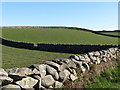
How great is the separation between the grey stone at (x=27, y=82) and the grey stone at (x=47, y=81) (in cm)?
37

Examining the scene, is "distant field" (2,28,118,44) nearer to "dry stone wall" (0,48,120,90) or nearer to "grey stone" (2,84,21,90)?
"dry stone wall" (0,48,120,90)

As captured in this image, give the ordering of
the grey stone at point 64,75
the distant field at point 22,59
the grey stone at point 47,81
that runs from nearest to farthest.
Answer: the grey stone at point 47,81 < the grey stone at point 64,75 < the distant field at point 22,59

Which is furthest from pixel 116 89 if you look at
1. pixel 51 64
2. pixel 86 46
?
pixel 86 46

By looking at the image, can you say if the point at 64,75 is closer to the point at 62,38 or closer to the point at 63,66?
the point at 63,66

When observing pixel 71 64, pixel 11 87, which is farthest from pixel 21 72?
pixel 71 64

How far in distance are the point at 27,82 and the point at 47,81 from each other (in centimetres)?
84

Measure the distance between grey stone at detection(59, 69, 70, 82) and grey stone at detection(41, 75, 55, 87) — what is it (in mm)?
511

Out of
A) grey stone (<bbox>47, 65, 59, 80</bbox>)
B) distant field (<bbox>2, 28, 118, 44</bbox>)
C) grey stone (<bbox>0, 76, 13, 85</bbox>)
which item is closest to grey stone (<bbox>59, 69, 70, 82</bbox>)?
grey stone (<bbox>47, 65, 59, 80</bbox>)

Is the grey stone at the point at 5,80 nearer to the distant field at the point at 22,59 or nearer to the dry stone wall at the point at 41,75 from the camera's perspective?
the dry stone wall at the point at 41,75

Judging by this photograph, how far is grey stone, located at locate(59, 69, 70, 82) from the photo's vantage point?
21.6 ft

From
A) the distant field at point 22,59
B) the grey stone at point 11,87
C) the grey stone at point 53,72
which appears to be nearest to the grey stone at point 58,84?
the grey stone at point 53,72

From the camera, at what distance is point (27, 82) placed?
521 centimetres

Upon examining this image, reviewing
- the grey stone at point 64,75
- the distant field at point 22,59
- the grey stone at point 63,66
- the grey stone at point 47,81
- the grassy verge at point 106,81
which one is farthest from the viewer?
the distant field at point 22,59

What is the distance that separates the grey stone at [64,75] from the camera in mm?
6573
